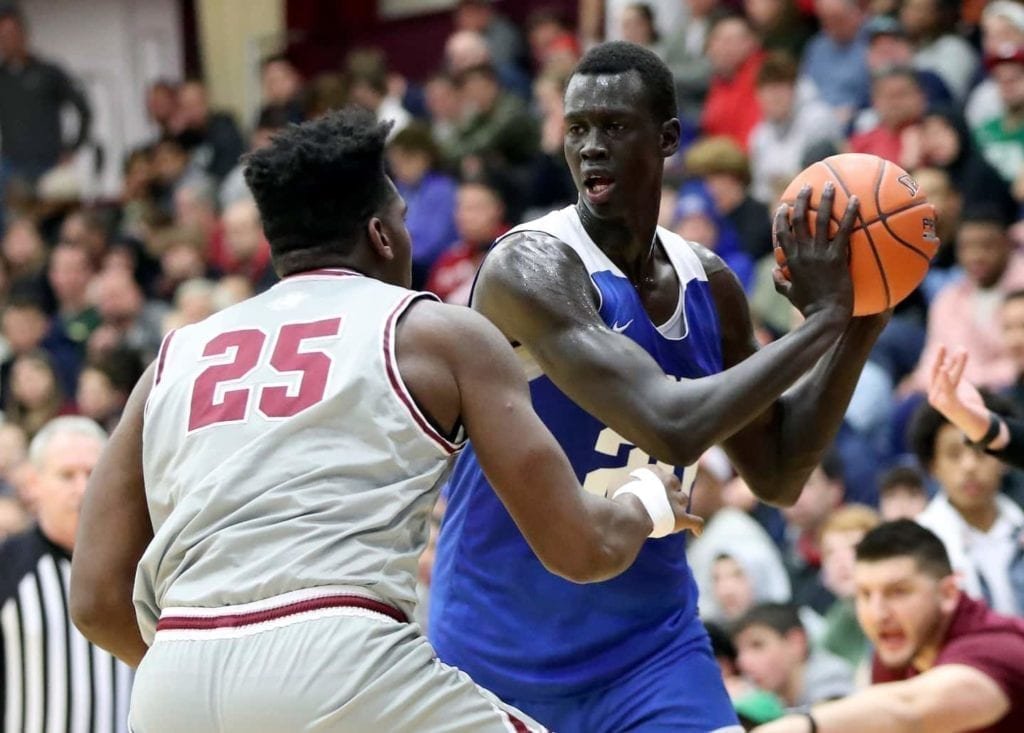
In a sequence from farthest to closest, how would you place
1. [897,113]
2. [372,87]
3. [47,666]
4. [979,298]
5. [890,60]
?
[372,87] < [890,60] < [897,113] < [979,298] < [47,666]

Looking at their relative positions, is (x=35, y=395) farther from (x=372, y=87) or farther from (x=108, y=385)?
(x=372, y=87)

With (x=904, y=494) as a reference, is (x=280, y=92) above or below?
below

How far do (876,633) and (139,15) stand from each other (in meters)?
14.2

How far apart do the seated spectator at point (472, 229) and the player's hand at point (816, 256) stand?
6583 millimetres

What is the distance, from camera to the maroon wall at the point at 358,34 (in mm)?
16031

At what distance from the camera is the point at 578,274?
416 cm

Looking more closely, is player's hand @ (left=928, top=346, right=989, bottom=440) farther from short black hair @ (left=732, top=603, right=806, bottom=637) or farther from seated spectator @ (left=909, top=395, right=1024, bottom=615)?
short black hair @ (left=732, top=603, right=806, bottom=637)

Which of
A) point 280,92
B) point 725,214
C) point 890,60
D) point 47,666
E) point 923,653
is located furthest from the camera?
point 280,92

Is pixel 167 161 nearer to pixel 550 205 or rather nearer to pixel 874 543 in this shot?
pixel 550 205

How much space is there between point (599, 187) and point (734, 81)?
7.57m

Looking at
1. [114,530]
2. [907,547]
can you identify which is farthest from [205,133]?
[114,530]

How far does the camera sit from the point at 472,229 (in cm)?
1084

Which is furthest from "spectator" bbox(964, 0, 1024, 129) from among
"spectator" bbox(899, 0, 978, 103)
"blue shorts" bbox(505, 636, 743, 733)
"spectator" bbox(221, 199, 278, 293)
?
"blue shorts" bbox(505, 636, 743, 733)

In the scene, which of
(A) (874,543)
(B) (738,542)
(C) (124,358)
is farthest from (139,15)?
(A) (874,543)
